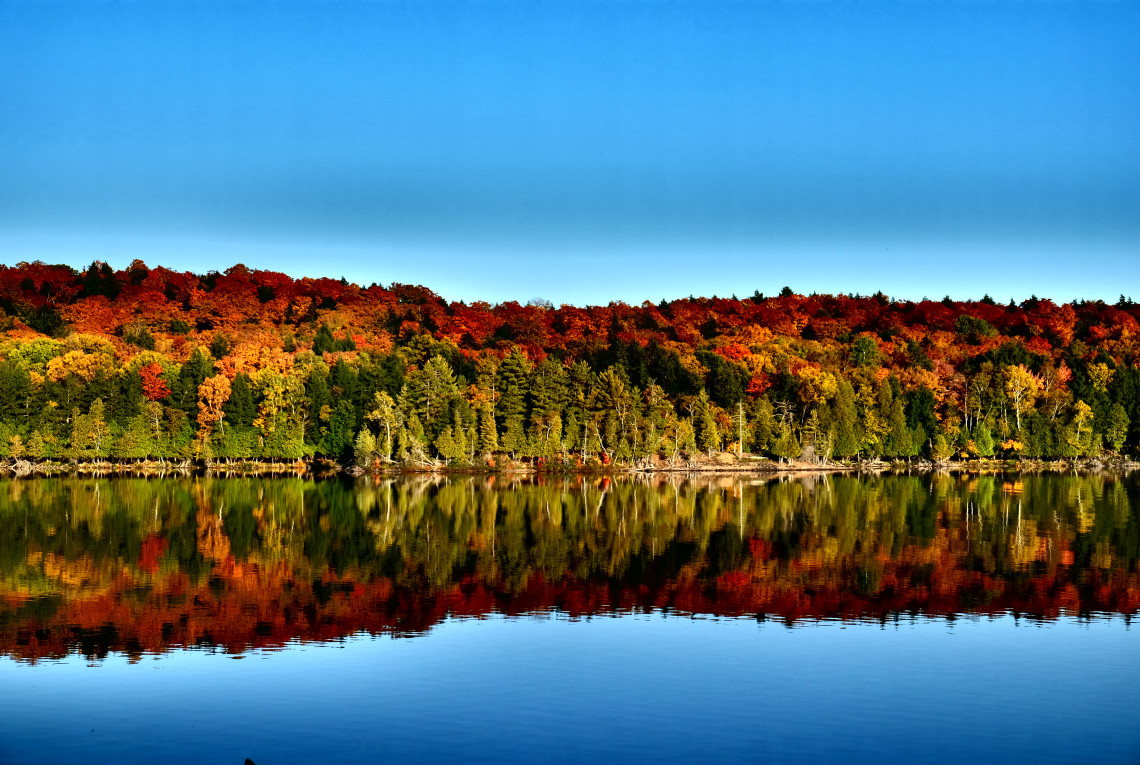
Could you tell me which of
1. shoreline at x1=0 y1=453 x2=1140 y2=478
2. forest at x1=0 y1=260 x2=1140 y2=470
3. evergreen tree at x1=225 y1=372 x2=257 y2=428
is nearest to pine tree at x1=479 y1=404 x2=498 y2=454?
forest at x1=0 y1=260 x2=1140 y2=470

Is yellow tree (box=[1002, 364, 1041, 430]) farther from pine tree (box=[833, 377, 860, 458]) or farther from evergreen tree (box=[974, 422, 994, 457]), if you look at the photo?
pine tree (box=[833, 377, 860, 458])

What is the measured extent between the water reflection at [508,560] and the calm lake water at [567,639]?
0.52ft

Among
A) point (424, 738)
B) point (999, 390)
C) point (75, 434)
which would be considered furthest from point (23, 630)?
point (999, 390)

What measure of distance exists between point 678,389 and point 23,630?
6493 cm

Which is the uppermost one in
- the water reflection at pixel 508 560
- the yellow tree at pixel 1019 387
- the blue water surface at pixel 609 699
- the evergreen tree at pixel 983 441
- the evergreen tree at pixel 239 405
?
the yellow tree at pixel 1019 387

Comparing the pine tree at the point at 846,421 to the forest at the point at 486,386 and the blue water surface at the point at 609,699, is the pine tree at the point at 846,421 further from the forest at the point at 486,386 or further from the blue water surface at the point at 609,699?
the blue water surface at the point at 609,699

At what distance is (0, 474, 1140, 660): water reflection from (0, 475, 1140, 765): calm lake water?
0.16m

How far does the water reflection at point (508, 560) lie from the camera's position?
25266mm

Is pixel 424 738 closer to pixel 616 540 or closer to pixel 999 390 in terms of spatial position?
pixel 616 540

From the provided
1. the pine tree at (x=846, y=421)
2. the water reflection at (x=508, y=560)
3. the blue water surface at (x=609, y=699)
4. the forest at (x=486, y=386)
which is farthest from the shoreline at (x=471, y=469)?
the blue water surface at (x=609, y=699)

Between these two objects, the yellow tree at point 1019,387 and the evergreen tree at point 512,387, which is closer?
the evergreen tree at point 512,387

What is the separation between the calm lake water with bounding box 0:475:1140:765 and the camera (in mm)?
16266

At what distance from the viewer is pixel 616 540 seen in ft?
126

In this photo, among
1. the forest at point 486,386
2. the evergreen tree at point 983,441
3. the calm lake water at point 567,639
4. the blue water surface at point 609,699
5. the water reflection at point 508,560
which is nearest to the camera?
the blue water surface at point 609,699
